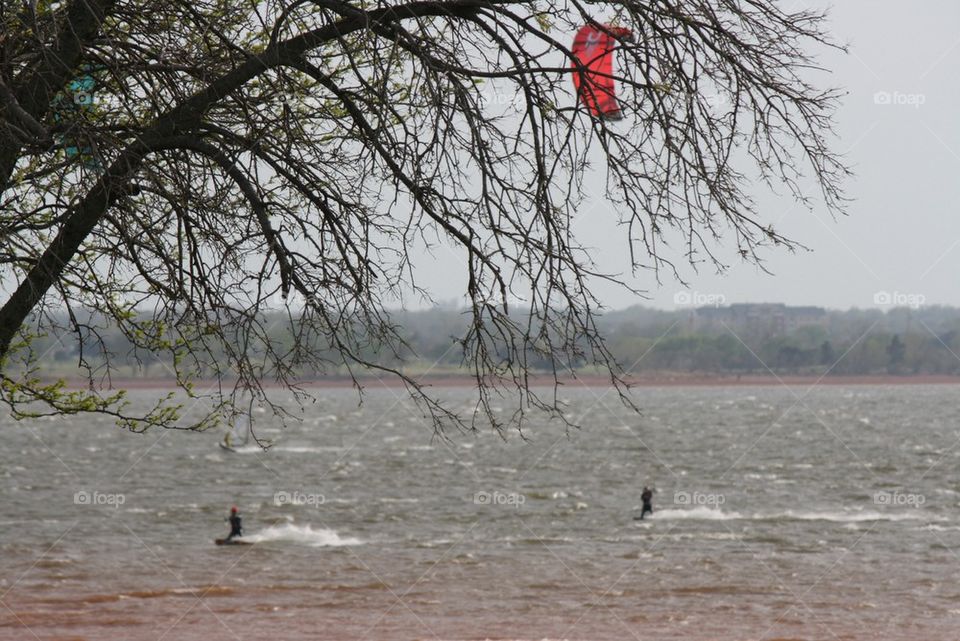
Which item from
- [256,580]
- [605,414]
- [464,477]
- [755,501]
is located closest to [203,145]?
[256,580]

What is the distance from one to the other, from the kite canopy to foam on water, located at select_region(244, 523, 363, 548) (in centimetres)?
3062

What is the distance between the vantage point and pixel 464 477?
5975 cm

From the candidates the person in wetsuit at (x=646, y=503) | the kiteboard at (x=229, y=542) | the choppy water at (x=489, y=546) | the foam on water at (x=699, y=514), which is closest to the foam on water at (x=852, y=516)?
the choppy water at (x=489, y=546)

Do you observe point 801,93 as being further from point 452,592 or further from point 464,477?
point 464,477

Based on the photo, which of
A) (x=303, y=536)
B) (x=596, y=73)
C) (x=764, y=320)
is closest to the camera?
(x=596, y=73)

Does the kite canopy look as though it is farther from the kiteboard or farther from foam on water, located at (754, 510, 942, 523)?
foam on water, located at (754, 510, 942, 523)

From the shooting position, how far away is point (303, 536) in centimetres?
3878

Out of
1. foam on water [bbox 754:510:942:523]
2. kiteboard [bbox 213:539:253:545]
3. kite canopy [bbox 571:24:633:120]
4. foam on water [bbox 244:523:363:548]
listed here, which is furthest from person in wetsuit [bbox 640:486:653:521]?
kite canopy [bbox 571:24:633:120]

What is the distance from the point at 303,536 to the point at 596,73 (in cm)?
3369

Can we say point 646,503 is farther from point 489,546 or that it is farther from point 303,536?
point 303,536

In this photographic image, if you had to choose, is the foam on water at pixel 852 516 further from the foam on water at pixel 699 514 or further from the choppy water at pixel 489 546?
the foam on water at pixel 699 514

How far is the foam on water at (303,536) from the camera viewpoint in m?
37.4

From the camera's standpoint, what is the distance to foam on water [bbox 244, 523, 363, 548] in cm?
3738

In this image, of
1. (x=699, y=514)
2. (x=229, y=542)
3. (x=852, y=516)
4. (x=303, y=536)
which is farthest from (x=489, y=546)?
(x=852, y=516)
